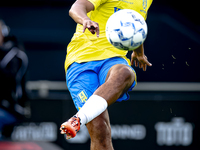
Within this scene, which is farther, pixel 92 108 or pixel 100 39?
pixel 100 39

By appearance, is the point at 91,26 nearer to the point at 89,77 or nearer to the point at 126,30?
the point at 126,30

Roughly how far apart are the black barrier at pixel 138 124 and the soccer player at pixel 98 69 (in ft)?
9.61

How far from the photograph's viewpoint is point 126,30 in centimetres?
323

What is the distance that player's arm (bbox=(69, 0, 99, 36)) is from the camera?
3114 millimetres

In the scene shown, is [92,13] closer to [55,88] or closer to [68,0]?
[55,88]

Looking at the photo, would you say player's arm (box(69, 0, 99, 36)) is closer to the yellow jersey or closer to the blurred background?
the yellow jersey

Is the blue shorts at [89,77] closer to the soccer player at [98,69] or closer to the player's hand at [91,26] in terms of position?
the soccer player at [98,69]

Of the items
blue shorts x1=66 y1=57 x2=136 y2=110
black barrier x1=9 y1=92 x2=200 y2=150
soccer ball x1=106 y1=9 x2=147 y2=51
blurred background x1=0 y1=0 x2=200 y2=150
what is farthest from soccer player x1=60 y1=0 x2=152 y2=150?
black barrier x1=9 y1=92 x2=200 y2=150

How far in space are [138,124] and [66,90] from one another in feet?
5.04

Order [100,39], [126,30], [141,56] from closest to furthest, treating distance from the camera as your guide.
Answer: [126,30], [100,39], [141,56]

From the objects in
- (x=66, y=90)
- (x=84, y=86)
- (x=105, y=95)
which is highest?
(x=105, y=95)

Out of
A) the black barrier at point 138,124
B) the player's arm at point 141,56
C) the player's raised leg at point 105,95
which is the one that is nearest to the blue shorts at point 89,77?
the player's raised leg at point 105,95

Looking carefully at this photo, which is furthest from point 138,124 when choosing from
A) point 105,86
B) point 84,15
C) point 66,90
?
point 84,15

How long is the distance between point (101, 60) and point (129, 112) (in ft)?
10.4
